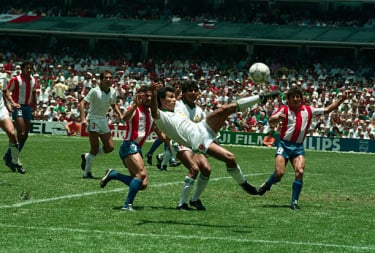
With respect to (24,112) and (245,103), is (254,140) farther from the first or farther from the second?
(245,103)

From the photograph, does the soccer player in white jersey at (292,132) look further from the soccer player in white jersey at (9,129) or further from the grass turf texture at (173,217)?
the soccer player in white jersey at (9,129)

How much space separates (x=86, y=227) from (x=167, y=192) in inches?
194

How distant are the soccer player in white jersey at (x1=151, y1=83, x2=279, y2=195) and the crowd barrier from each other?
25.9 m

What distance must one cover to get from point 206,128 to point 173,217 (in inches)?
52.2

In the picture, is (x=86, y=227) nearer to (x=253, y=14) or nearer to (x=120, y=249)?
(x=120, y=249)

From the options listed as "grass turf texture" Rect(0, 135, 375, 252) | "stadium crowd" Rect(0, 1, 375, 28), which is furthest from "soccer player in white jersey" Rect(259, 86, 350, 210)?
"stadium crowd" Rect(0, 1, 375, 28)

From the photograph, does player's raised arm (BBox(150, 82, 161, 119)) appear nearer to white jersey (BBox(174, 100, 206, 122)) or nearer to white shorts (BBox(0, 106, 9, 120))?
white jersey (BBox(174, 100, 206, 122))

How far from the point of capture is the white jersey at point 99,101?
1819 centimetres

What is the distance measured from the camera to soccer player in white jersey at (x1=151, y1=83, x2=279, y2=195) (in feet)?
38.6

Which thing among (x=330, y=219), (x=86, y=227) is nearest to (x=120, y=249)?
(x=86, y=227)

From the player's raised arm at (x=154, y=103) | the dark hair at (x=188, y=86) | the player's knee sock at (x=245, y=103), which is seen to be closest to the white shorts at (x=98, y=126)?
the dark hair at (x=188, y=86)

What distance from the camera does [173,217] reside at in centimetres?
1220

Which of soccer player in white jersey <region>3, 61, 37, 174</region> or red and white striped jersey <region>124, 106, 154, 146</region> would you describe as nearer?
red and white striped jersey <region>124, 106, 154, 146</region>

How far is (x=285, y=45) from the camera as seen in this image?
5225cm
